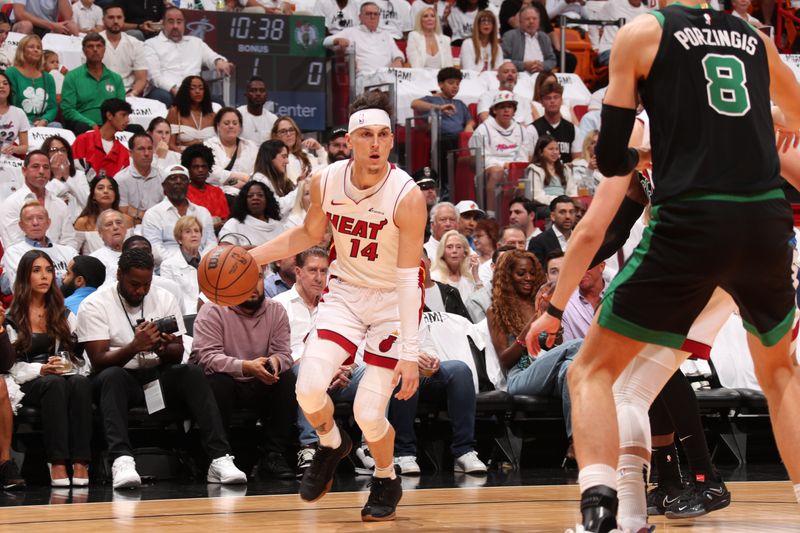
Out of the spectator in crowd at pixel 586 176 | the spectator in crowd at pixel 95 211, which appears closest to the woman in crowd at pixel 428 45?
the spectator in crowd at pixel 586 176

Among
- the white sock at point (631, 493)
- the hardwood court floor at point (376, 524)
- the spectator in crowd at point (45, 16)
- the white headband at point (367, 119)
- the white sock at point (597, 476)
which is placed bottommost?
the hardwood court floor at point (376, 524)

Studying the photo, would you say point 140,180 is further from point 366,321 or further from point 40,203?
point 366,321

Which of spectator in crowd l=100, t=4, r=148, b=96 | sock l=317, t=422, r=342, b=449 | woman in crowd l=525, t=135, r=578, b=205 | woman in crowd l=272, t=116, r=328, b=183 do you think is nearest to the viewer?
sock l=317, t=422, r=342, b=449

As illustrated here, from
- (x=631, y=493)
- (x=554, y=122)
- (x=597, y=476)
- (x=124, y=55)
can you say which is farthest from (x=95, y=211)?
(x=597, y=476)

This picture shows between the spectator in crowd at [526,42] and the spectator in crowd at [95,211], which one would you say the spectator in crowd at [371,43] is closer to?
the spectator in crowd at [526,42]

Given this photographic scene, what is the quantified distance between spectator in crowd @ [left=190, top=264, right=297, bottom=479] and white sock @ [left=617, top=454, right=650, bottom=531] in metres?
3.66

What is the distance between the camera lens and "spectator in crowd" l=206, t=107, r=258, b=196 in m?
11.8

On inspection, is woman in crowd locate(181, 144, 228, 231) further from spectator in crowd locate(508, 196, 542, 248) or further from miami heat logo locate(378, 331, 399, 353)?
miami heat logo locate(378, 331, 399, 353)

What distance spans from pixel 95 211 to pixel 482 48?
22.0 feet

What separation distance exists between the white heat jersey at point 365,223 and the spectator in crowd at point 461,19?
1075 cm

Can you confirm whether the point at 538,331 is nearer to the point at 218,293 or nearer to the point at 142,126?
the point at 218,293

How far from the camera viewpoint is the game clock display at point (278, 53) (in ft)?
44.4

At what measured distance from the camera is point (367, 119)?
218 inches

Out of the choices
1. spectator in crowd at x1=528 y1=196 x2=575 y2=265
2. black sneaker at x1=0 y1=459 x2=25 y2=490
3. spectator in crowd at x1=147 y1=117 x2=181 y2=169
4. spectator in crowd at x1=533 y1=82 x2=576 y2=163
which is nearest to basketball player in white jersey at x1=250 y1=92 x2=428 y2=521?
black sneaker at x1=0 y1=459 x2=25 y2=490
